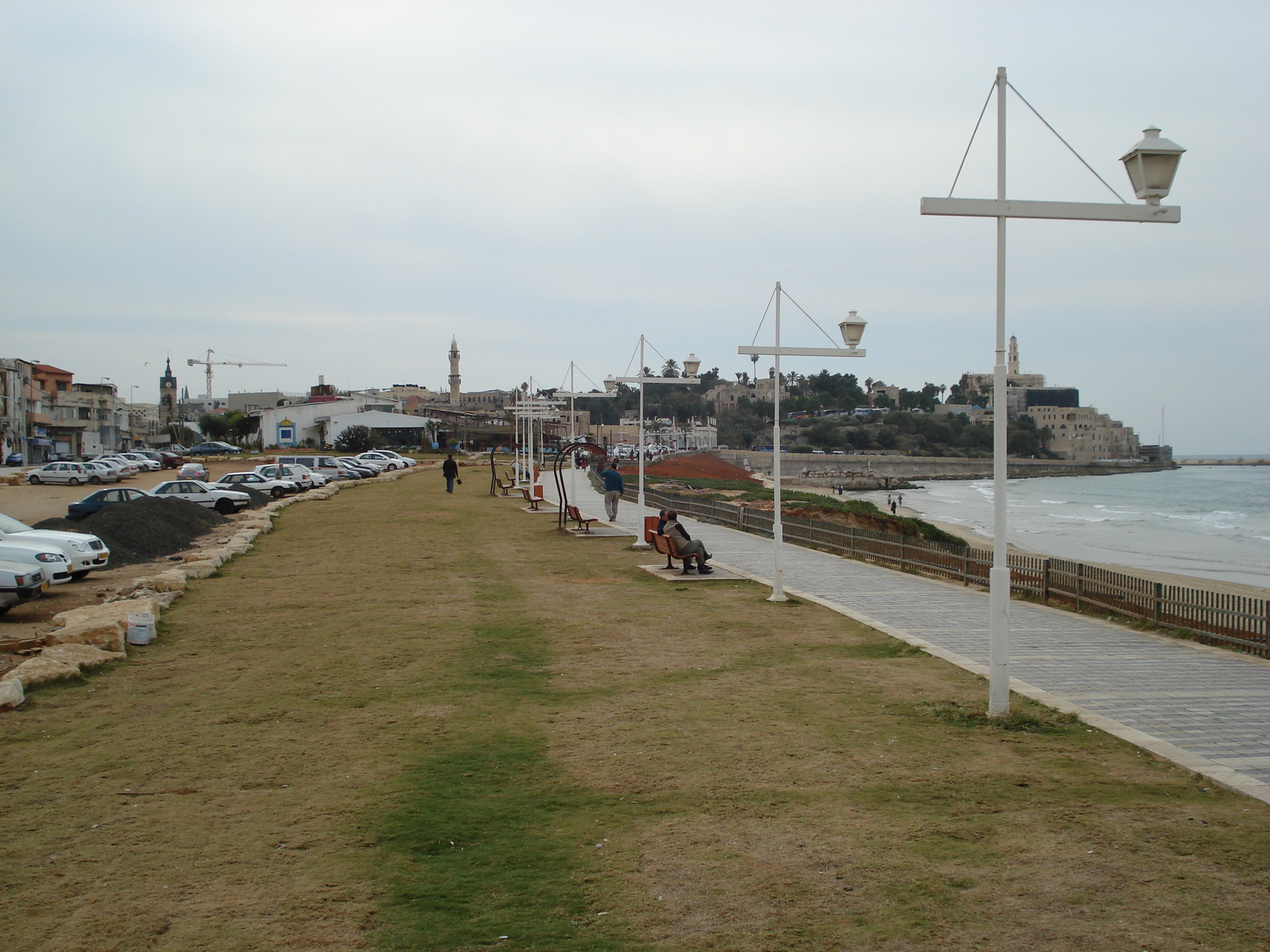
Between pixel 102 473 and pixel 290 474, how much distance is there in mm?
13954

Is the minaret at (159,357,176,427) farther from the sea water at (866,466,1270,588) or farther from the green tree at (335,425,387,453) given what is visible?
the sea water at (866,466,1270,588)

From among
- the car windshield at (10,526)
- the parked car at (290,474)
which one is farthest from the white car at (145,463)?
the car windshield at (10,526)

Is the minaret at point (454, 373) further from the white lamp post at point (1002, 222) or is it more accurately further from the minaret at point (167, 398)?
the white lamp post at point (1002, 222)

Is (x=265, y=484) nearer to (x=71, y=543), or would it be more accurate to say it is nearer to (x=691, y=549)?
(x=71, y=543)

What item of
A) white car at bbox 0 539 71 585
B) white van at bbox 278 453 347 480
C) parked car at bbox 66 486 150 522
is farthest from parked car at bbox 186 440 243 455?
white car at bbox 0 539 71 585

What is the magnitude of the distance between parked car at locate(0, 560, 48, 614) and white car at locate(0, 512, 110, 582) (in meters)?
1.82

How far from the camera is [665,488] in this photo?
42469mm

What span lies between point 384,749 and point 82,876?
2.34 meters

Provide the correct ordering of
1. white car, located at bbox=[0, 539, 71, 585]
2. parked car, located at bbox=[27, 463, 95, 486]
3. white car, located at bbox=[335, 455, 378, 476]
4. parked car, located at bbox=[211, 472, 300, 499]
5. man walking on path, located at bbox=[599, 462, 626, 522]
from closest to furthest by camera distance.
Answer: white car, located at bbox=[0, 539, 71, 585] < man walking on path, located at bbox=[599, 462, 626, 522] < parked car, located at bbox=[211, 472, 300, 499] < parked car, located at bbox=[27, 463, 95, 486] < white car, located at bbox=[335, 455, 378, 476]

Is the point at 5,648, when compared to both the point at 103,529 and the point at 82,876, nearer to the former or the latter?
the point at 82,876

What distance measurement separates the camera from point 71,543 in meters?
17.3

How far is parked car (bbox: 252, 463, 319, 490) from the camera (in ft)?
133

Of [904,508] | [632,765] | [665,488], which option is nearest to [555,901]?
[632,765]

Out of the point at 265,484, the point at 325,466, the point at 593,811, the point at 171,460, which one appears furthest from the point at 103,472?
the point at 593,811
